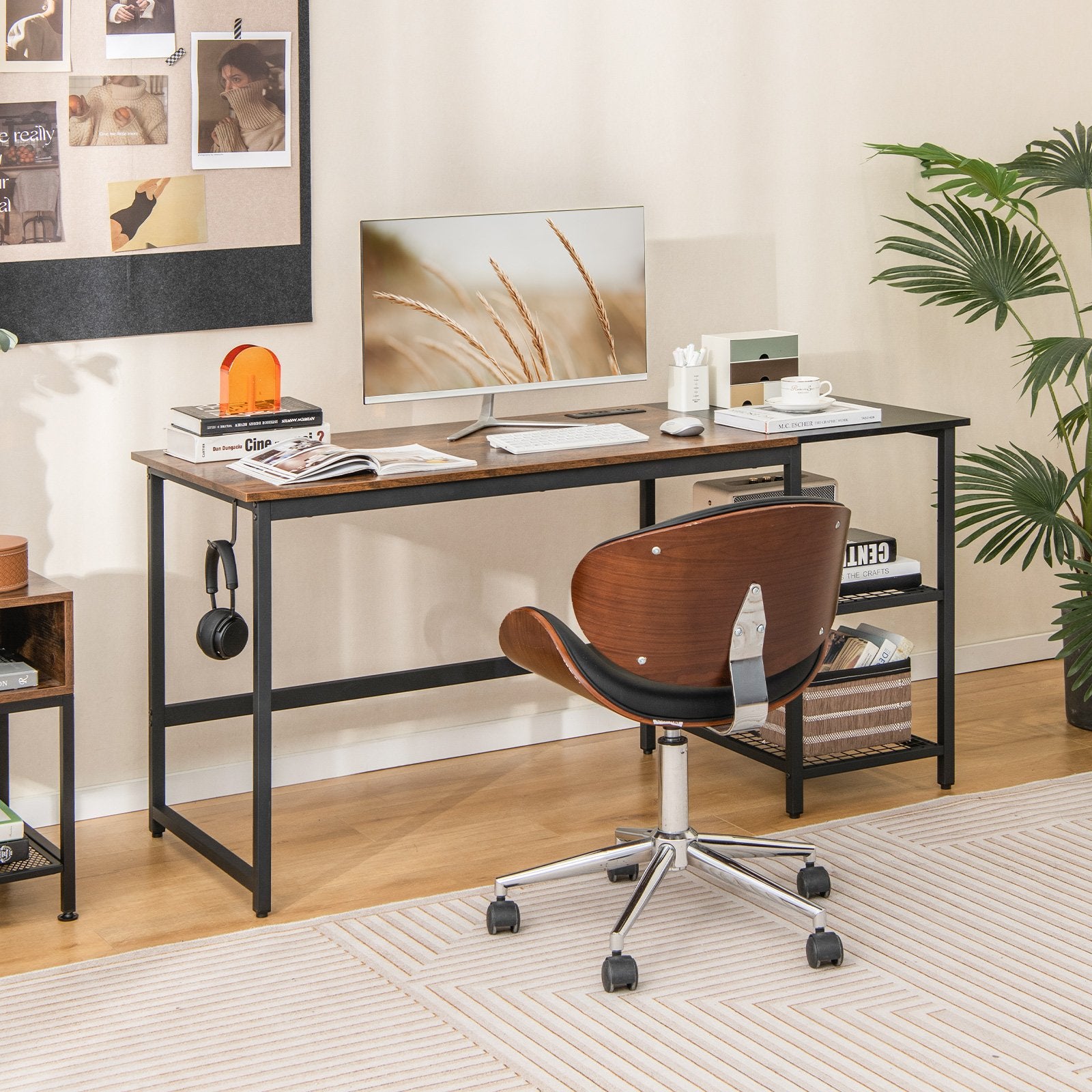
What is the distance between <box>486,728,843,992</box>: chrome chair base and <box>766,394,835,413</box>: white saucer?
2.95 feet

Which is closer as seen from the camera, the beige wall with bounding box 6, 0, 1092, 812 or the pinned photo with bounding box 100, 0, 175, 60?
the pinned photo with bounding box 100, 0, 175, 60

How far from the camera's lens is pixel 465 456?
10.2 ft

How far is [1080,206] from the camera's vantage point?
448 cm

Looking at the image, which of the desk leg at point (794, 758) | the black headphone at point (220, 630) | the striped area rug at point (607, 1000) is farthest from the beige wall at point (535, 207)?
the striped area rug at point (607, 1000)

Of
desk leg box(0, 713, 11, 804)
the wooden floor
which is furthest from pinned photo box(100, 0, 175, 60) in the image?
the wooden floor

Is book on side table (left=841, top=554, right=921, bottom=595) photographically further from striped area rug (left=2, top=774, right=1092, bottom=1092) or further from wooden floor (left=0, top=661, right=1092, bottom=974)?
striped area rug (left=2, top=774, right=1092, bottom=1092)

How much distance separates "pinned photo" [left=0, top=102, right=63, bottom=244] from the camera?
124 inches

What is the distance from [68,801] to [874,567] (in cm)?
175

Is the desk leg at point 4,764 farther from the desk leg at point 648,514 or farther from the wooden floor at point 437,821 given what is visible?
the desk leg at point 648,514

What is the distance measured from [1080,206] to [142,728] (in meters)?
2.88

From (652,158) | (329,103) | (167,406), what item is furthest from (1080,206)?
(167,406)

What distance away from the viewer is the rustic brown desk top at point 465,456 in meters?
2.85

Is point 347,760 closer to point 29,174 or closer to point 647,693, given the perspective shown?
point 647,693

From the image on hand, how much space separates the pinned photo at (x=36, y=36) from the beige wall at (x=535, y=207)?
0.52 metres
